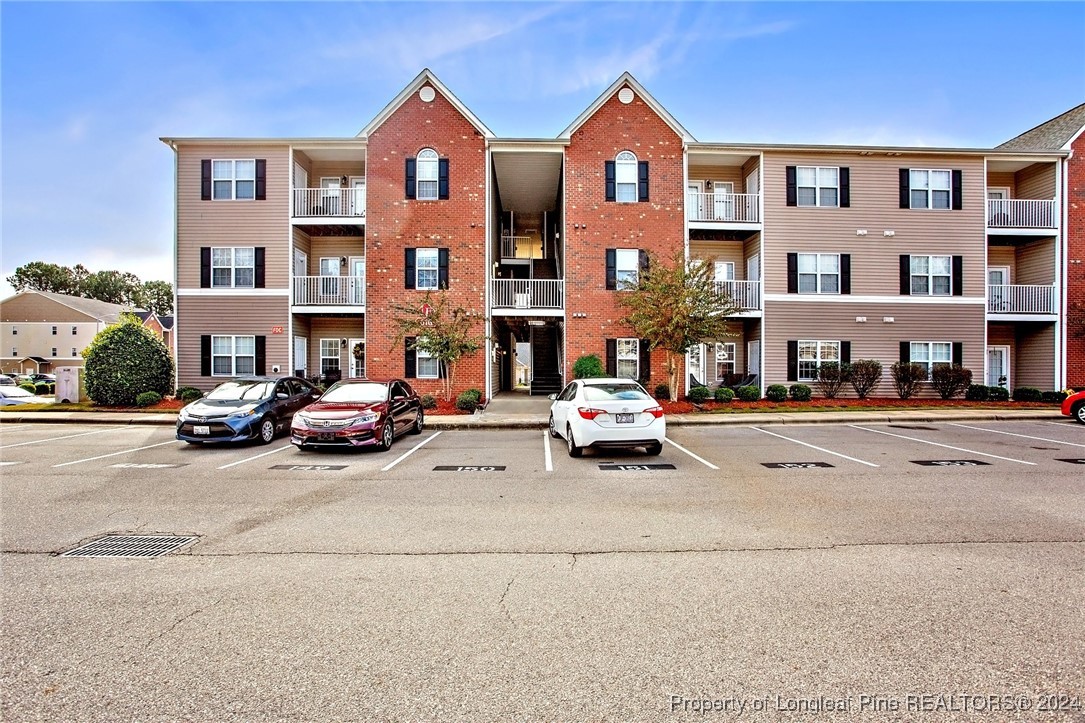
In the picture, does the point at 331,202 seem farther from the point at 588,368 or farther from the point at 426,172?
the point at 588,368

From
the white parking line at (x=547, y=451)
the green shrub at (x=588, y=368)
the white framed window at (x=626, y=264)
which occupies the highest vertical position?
the white framed window at (x=626, y=264)

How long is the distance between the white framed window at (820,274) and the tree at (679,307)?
197 inches

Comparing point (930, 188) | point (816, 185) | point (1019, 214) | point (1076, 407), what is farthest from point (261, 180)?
point (1019, 214)

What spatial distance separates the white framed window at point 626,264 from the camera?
21406 millimetres

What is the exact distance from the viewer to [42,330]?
55.5 meters

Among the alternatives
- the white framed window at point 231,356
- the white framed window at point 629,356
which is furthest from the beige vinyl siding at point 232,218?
the white framed window at point 629,356

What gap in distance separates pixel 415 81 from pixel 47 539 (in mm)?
19949

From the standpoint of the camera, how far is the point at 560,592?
4277 mm

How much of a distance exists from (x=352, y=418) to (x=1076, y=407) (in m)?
20.1

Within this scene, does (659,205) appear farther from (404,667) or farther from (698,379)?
(404,667)

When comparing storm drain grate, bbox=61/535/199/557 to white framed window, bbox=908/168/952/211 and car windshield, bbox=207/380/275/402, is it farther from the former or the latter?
white framed window, bbox=908/168/952/211

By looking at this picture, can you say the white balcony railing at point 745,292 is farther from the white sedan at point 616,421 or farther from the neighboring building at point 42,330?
the neighboring building at point 42,330

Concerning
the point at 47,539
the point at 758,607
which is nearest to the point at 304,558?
the point at 47,539

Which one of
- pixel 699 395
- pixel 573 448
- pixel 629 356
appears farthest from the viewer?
pixel 629 356
